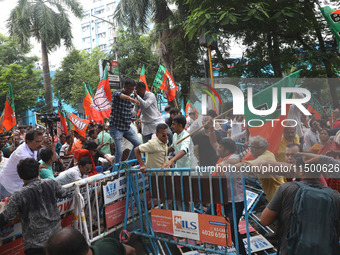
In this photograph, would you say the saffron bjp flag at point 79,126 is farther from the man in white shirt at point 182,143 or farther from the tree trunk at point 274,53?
the tree trunk at point 274,53

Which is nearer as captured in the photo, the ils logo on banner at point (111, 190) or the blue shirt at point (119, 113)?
the ils logo on banner at point (111, 190)

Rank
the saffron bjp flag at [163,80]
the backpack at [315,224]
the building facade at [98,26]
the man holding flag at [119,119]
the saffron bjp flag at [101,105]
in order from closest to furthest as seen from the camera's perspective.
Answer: the backpack at [315,224], the man holding flag at [119,119], the saffron bjp flag at [101,105], the saffron bjp flag at [163,80], the building facade at [98,26]

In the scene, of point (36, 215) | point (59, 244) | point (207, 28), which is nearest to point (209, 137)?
point (36, 215)

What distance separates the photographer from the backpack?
2.45 meters

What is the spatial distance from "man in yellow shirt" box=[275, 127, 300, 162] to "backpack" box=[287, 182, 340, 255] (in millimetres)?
868

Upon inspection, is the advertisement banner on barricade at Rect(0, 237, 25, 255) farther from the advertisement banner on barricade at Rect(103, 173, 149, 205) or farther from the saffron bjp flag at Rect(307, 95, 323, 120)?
the saffron bjp flag at Rect(307, 95, 323, 120)

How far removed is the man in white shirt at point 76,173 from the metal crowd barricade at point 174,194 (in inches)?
29.1

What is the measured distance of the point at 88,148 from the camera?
18.1ft

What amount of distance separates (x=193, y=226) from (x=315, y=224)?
1.54 metres

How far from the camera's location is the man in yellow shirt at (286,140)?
3407mm

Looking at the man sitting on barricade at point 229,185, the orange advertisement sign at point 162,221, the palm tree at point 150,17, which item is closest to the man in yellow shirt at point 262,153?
the man sitting on barricade at point 229,185

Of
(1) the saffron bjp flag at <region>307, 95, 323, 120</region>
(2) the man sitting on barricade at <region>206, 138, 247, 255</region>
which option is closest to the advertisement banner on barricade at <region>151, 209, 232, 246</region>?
(2) the man sitting on barricade at <region>206, 138, 247, 255</region>

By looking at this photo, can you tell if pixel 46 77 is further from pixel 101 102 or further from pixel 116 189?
pixel 116 189

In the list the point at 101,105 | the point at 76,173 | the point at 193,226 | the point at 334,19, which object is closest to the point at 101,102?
the point at 101,105
